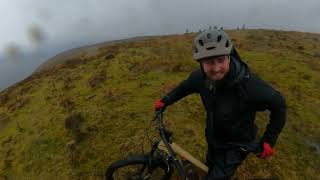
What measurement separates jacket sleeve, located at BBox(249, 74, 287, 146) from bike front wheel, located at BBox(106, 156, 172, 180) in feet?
10.1

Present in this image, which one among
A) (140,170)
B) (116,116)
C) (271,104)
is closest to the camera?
(271,104)

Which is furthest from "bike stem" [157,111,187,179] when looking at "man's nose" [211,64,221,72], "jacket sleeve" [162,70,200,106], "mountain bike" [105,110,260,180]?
"man's nose" [211,64,221,72]

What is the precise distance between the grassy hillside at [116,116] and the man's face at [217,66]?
5.80 metres

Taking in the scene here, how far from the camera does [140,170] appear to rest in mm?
10898

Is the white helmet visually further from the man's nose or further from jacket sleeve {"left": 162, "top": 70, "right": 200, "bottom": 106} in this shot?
jacket sleeve {"left": 162, "top": 70, "right": 200, "bottom": 106}

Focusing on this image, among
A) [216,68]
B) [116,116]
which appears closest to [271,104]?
[216,68]

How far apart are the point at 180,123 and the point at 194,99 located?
97.5 inches

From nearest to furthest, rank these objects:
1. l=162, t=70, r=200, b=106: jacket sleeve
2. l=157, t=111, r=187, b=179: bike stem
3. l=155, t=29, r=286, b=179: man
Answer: l=155, t=29, r=286, b=179: man
l=162, t=70, r=200, b=106: jacket sleeve
l=157, t=111, r=187, b=179: bike stem

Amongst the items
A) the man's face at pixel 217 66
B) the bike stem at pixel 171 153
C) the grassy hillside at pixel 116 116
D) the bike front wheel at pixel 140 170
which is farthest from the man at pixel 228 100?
the grassy hillside at pixel 116 116

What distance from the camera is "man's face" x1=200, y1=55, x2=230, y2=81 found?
805cm

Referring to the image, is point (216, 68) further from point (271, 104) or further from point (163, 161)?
point (163, 161)

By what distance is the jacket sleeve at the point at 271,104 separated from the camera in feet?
26.6

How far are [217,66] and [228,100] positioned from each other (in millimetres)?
779

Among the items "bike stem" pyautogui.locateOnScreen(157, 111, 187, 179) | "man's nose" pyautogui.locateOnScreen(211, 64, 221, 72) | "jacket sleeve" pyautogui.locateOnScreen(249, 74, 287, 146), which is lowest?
"bike stem" pyautogui.locateOnScreen(157, 111, 187, 179)
